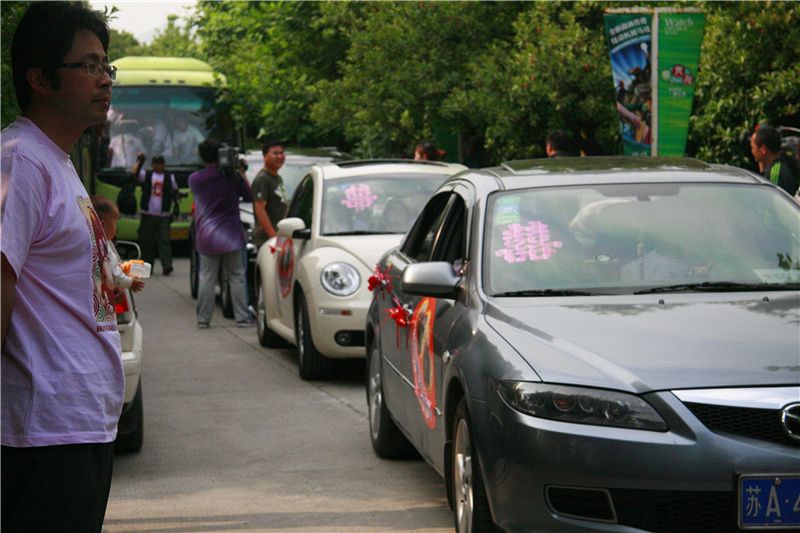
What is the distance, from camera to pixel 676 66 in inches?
504

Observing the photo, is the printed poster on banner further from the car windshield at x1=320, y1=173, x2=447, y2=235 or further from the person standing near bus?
the person standing near bus

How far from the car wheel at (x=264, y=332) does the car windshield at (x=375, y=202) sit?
1.72 meters

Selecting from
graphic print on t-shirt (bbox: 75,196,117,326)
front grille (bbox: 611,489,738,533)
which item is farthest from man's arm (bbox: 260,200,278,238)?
graphic print on t-shirt (bbox: 75,196,117,326)

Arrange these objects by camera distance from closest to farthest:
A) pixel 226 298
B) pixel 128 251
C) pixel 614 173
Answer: pixel 614 173, pixel 128 251, pixel 226 298

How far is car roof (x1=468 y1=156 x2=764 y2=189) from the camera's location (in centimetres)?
648

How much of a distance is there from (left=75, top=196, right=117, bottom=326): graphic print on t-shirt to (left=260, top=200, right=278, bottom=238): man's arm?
423 inches

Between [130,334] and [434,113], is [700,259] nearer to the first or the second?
[130,334]

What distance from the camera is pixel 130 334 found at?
7.93 metres

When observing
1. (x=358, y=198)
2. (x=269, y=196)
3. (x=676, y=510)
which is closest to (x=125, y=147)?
(x=269, y=196)

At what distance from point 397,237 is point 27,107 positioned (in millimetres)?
8073

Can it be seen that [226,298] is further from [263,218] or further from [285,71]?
[285,71]

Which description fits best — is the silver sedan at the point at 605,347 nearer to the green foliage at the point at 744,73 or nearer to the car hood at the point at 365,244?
the car hood at the point at 365,244

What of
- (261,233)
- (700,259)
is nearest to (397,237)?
(261,233)

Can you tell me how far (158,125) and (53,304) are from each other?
80.0 ft
